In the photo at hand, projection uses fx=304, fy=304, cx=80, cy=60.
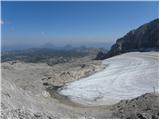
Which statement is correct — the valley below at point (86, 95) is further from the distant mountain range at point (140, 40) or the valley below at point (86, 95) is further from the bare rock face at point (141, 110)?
the distant mountain range at point (140, 40)

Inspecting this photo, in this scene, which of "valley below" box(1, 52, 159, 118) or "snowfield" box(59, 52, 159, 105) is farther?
"snowfield" box(59, 52, 159, 105)

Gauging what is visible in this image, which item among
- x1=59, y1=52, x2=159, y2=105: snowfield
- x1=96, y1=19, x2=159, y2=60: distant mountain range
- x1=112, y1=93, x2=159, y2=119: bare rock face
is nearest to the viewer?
x1=112, y1=93, x2=159, y2=119: bare rock face

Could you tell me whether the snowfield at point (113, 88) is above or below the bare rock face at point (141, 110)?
below

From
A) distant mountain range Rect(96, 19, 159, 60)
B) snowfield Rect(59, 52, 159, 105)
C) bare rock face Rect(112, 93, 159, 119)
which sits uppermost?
distant mountain range Rect(96, 19, 159, 60)

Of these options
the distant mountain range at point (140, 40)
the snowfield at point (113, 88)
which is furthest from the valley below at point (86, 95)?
the distant mountain range at point (140, 40)

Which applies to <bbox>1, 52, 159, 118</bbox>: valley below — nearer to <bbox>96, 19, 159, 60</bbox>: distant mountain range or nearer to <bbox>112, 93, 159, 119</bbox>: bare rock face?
<bbox>112, 93, 159, 119</bbox>: bare rock face

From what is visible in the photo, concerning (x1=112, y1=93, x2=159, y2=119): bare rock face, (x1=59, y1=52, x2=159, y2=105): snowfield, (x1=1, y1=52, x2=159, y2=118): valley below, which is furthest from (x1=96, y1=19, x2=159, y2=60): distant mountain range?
(x1=112, y1=93, x2=159, y2=119): bare rock face

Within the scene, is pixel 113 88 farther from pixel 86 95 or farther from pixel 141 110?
pixel 141 110

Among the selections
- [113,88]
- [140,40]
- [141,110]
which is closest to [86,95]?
[113,88]

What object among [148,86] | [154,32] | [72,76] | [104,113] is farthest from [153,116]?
[154,32]
